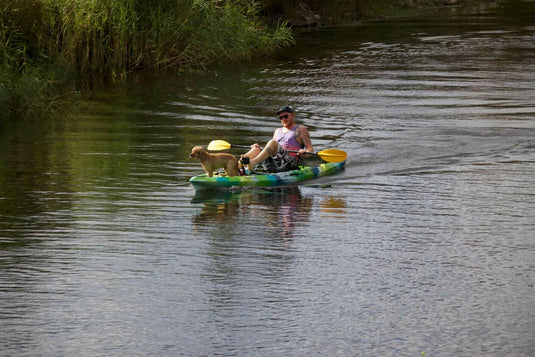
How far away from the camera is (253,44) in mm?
28016

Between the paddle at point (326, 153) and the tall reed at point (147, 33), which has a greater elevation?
the tall reed at point (147, 33)

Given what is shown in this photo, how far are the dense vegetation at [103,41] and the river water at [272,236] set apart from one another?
947mm

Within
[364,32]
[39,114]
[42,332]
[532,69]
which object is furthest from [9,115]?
[364,32]

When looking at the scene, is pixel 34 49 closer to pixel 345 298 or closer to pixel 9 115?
pixel 9 115

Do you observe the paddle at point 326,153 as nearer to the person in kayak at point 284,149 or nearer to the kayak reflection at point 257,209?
the person in kayak at point 284,149

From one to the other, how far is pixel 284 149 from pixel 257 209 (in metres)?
1.99

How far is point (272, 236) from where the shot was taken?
1013cm

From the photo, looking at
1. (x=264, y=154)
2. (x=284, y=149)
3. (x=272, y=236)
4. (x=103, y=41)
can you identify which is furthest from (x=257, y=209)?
(x=103, y=41)

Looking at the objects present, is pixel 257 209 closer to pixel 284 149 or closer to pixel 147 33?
pixel 284 149

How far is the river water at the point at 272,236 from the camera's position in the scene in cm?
732

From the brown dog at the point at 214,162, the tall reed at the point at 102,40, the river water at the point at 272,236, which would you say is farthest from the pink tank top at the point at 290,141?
the tall reed at the point at 102,40

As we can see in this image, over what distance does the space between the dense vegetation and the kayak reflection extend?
719cm

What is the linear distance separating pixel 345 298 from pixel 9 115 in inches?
463

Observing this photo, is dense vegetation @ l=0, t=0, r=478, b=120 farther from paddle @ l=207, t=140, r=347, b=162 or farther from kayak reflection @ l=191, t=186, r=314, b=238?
kayak reflection @ l=191, t=186, r=314, b=238
